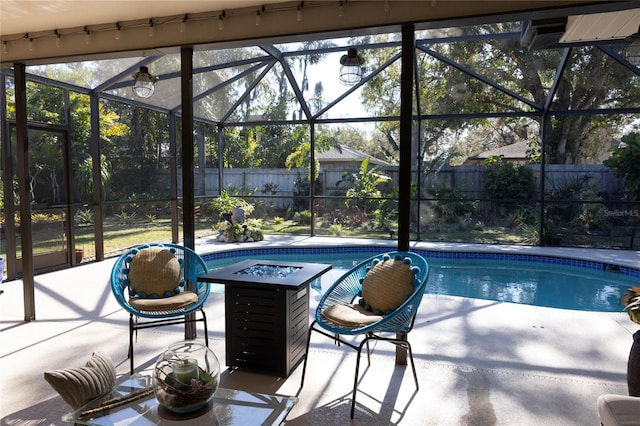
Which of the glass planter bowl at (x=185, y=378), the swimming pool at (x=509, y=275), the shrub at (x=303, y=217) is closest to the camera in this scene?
the glass planter bowl at (x=185, y=378)

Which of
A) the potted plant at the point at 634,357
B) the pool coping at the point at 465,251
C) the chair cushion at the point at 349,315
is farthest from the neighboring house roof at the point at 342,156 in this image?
the potted plant at the point at 634,357

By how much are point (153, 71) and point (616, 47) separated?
7.44 meters

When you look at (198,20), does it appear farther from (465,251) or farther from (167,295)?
(465,251)

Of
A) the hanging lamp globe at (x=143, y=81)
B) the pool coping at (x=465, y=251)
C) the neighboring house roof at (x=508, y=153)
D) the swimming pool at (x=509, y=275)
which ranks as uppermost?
the hanging lamp globe at (x=143, y=81)

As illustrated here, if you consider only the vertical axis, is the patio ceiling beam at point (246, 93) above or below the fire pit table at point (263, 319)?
above

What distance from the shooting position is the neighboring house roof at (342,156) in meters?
12.9

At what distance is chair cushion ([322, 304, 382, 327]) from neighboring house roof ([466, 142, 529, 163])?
925 cm

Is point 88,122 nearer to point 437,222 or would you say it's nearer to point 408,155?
point 408,155

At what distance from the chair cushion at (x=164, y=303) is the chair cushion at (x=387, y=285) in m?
1.32

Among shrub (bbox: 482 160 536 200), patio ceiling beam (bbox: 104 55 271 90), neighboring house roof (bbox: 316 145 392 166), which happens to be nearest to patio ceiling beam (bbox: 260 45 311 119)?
patio ceiling beam (bbox: 104 55 271 90)

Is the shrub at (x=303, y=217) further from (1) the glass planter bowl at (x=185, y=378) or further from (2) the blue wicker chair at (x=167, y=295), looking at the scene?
(1) the glass planter bowl at (x=185, y=378)

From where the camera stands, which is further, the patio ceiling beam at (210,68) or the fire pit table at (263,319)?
the patio ceiling beam at (210,68)

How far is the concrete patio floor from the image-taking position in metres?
2.63

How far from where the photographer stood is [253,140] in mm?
13227
